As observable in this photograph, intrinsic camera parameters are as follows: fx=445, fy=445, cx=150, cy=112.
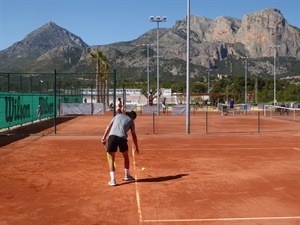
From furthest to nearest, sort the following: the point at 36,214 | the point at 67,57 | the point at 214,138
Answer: the point at 67,57 → the point at 214,138 → the point at 36,214

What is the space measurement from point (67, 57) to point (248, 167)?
501ft

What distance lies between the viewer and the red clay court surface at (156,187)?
721 centimetres

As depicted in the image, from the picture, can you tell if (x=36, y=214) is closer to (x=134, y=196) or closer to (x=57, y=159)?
(x=134, y=196)

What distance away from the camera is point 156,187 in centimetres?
941

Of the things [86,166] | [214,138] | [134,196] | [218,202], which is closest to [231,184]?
[218,202]

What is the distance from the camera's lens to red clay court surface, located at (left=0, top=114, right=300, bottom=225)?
721 cm

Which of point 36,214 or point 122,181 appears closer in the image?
point 36,214

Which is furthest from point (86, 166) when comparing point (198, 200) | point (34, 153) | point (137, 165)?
point (198, 200)

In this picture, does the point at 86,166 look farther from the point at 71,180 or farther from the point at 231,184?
the point at 231,184

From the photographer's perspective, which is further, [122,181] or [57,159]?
[57,159]

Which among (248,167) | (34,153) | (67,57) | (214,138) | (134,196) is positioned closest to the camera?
(134,196)

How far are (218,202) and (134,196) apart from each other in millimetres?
1610

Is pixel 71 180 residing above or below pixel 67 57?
below

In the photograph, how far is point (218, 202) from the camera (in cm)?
814
